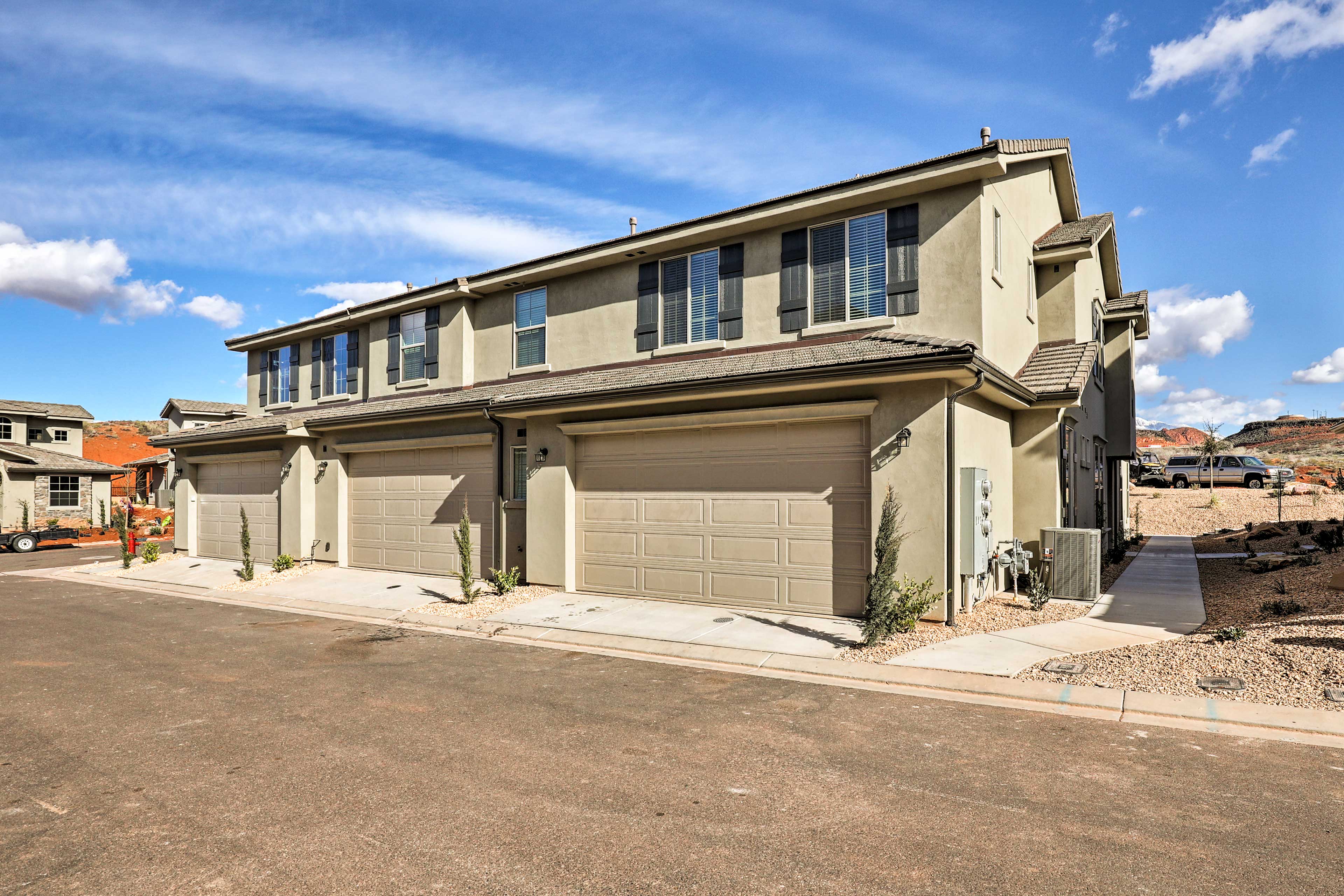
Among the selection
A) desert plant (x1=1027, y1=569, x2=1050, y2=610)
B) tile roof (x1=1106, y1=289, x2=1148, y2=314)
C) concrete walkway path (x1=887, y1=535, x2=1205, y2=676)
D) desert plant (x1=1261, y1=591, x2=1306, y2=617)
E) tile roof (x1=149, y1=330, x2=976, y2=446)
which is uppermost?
tile roof (x1=1106, y1=289, x2=1148, y2=314)

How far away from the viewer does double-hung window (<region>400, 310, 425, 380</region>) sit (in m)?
18.6

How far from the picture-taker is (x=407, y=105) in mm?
13414

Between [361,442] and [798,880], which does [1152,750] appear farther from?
[361,442]

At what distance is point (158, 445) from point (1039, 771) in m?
24.1

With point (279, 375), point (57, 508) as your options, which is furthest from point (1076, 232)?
point (57, 508)

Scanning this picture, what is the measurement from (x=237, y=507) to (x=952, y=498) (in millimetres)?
18884

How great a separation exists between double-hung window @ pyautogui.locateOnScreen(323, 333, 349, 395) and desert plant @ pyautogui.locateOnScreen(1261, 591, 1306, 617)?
2031 cm

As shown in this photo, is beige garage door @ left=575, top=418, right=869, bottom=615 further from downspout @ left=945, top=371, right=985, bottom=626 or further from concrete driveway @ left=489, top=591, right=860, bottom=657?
downspout @ left=945, top=371, right=985, bottom=626

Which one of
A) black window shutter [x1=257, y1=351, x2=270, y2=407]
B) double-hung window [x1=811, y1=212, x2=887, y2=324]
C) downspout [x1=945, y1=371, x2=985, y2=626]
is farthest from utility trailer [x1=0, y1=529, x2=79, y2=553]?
downspout [x1=945, y1=371, x2=985, y2=626]

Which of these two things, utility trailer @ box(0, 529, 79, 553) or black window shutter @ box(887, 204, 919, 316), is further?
utility trailer @ box(0, 529, 79, 553)

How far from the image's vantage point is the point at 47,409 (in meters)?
39.0

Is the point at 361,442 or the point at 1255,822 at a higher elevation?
the point at 361,442

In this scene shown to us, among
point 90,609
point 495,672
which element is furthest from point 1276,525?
point 90,609

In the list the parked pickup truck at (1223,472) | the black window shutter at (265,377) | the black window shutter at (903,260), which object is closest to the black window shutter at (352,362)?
the black window shutter at (265,377)
